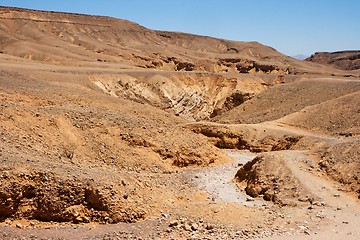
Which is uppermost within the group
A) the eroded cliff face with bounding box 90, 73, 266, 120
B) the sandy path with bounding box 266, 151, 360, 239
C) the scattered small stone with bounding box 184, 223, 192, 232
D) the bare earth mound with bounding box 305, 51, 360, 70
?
the bare earth mound with bounding box 305, 51, 360, 70

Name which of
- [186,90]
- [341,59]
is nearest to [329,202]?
[186,90]

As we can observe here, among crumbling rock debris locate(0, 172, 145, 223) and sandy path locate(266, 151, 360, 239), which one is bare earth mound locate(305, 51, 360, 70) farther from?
crumbling rock debris locate(0, 172, 145, 223)

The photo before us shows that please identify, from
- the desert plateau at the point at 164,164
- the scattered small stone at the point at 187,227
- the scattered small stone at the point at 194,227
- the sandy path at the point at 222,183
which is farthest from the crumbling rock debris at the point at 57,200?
the sandy path at the point at 222,183

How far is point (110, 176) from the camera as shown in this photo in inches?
639

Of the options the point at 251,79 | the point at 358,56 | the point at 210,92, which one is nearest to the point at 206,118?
the point at 210,92

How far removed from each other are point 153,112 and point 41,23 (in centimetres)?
5970

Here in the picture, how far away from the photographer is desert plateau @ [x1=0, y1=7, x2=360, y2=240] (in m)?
14.6

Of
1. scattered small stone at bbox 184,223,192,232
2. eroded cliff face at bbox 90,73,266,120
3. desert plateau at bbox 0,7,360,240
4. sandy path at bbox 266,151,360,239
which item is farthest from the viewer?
eroded cliff face at bbox 90,73,266,120

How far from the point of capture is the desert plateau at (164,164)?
48.1 ft

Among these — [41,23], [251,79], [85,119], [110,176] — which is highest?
[41,23]

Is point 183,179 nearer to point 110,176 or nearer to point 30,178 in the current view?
point 110,176

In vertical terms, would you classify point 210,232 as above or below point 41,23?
below

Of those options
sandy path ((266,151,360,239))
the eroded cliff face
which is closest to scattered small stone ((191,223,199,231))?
sandy path ((266,151,360,239))

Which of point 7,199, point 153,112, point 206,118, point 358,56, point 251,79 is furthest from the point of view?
point 358,56
